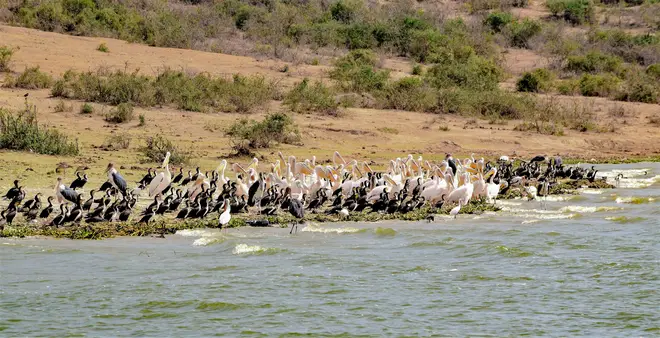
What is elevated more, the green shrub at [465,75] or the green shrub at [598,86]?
the green shrub at [465,75]

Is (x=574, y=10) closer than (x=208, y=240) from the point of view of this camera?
No

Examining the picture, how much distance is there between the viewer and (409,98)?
26.2m

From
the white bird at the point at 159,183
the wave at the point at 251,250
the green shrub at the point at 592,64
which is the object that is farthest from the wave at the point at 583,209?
the green shrub at the point at 592,64

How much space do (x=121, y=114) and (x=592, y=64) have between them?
20659 mm

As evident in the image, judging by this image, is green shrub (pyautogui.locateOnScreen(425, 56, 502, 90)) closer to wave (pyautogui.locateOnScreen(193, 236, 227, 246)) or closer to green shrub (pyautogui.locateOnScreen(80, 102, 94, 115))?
green shrub (pyautogui.locateOnScreen(80, 102, 94, 115))

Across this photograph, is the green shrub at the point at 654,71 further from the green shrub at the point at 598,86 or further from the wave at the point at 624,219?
the wave at the point at 624,219

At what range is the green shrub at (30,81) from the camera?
22703 millimetres

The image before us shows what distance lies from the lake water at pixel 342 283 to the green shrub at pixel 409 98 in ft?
37.3

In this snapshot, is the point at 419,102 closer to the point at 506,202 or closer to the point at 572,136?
the point at 572,136

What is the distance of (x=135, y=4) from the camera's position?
3544 cm

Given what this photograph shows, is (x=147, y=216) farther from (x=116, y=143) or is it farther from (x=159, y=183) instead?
(x=116, y=143)

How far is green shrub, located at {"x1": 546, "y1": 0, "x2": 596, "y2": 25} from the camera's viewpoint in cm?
4622

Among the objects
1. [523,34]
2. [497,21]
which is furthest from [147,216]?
[497,21]

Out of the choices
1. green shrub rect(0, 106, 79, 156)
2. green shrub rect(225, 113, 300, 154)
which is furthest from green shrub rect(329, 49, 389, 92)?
green shrub rect(0, 106, 79, 156)
